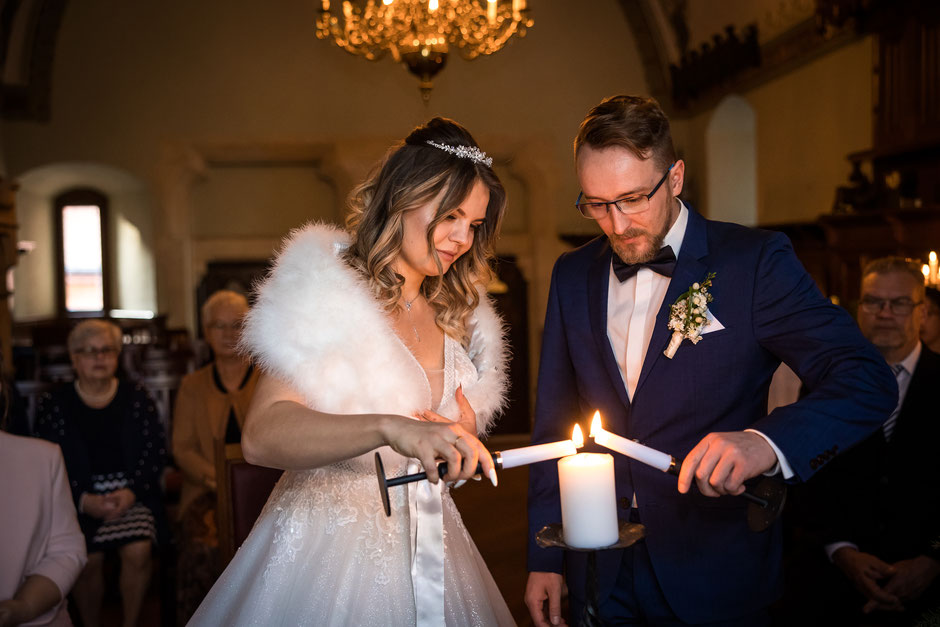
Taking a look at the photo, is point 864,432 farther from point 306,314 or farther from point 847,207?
point 847,207

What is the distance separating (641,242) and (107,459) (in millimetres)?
3165

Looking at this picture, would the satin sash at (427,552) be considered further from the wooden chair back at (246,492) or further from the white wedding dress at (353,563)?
the wooden chair back at (246,492)

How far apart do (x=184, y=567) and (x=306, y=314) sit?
2405 mm

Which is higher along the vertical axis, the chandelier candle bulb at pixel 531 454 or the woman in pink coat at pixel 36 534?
the chandelier candle bulb at pixel 531 454

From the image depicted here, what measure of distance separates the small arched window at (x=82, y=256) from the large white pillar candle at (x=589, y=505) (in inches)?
455

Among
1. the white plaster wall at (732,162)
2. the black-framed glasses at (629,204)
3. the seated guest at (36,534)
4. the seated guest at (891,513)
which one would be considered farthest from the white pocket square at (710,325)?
the white plaster wall at (732,162)

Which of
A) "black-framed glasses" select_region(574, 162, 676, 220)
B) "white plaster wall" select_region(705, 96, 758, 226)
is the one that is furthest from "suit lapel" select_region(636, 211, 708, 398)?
"white plaster wall" select_region(705, 96, 758, 226)

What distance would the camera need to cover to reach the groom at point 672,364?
1.81 m

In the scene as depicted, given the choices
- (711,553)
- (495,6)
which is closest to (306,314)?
(711,553)

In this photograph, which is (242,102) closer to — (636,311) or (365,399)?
(365,399)

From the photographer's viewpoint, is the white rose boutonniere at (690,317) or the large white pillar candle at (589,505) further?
the white rose boutonniere at (690,317)

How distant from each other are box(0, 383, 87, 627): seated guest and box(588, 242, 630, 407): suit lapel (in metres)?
1.54

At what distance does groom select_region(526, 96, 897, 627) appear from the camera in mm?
1812

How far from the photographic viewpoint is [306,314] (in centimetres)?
196
